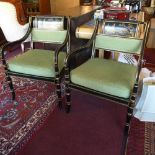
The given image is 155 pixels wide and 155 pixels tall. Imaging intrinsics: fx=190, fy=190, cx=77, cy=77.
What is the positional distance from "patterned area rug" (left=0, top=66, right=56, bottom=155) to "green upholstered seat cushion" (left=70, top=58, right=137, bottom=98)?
56 centimetres

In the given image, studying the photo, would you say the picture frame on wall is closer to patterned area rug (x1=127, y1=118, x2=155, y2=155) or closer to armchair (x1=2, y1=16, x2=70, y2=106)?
armchair (x1=2, y1=16, x2=70, y2=106)

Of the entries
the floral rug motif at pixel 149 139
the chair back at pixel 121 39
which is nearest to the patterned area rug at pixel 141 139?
the floral rug motif at pixel 149 139

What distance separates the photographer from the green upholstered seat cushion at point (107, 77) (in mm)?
1382

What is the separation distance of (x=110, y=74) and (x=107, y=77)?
0.19 ft

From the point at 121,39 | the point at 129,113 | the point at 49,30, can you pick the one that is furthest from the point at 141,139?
the point at 49,30

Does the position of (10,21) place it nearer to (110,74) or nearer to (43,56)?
(43,56)

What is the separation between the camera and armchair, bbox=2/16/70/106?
1.71 meters

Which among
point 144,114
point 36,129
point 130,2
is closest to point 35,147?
point 36,129

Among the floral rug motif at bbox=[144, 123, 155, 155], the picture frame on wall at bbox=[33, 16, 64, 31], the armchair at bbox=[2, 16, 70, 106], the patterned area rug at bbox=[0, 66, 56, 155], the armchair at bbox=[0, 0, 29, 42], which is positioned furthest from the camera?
the armchair at bbox=[0, 0, 29, 42]

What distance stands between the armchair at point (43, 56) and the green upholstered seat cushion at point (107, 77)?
0.72 feet

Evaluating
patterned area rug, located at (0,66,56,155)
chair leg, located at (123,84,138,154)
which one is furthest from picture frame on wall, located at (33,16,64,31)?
chair leg, located at (123,84,138,154)

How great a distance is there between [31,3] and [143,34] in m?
3.87

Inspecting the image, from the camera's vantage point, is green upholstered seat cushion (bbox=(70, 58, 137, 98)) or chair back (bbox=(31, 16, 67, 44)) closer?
green upholstered seat cushion (bbox=(70, 58, 137, 98))

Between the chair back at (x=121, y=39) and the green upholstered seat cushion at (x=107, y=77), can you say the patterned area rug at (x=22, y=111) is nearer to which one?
the green upholstered seat cushion at (x=107, y=77)
